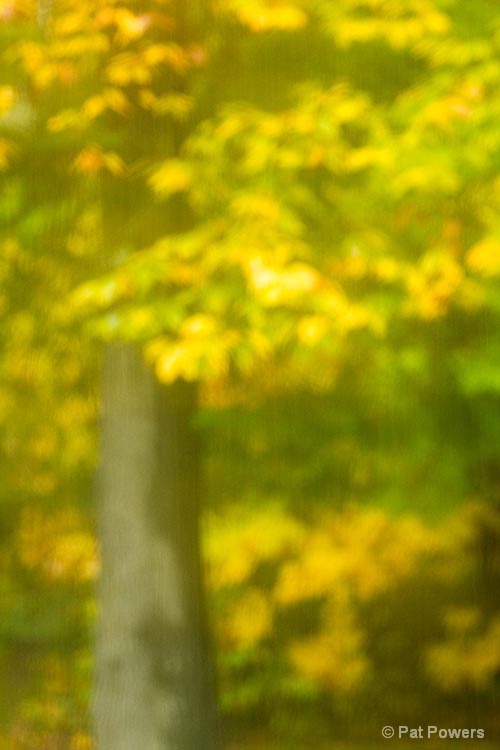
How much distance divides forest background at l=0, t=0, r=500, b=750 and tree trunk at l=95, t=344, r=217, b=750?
25 centimetres

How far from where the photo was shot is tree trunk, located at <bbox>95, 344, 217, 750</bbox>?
5.91 m

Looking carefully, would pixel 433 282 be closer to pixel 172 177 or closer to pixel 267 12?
pixel 172 177

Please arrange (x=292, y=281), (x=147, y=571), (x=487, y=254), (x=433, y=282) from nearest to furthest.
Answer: (x=292, y=281) → (x=487, y=254) → (x=433, y=282) → (x=147, y=571)

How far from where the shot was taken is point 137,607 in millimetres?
5914

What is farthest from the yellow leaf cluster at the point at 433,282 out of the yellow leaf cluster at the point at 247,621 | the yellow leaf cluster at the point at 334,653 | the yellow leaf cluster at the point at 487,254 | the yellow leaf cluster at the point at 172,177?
the yellow leaf cluster at the point at 334,653

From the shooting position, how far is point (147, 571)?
5.91 m

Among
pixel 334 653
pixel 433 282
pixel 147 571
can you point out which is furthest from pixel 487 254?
pixel 334 653

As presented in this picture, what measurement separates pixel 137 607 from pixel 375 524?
2.62m

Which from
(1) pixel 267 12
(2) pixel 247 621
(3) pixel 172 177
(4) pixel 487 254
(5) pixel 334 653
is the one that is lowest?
(5) pixel 334 653

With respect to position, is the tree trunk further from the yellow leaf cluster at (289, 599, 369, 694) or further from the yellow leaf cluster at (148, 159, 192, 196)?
the yellow leaf cluster at (289, 599, 369, 694)

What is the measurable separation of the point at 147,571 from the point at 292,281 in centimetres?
240

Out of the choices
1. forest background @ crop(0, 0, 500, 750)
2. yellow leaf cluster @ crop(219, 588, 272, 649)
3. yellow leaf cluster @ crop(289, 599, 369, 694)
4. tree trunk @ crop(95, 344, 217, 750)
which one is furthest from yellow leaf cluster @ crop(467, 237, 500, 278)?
yellow leaf cluster @ crop(289, 599, 369, 694)

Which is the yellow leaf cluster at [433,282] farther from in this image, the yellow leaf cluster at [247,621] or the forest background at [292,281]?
the yellow leaf cluster at [247,621]

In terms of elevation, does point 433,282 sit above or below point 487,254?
below
